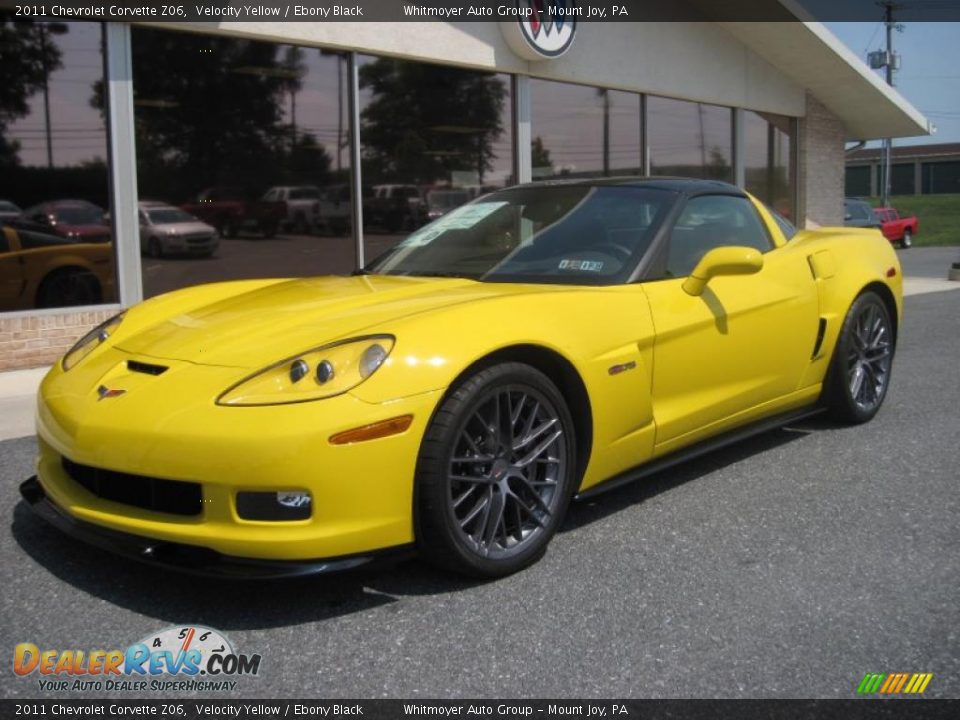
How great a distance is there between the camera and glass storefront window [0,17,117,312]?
Answer: 738 centimetres

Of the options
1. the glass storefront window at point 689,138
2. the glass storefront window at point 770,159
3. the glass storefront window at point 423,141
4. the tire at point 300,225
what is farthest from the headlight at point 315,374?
the glass storefront window at point 770,159

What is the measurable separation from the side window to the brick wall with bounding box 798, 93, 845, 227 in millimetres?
13669

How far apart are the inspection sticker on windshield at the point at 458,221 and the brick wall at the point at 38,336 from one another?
3.99 meters

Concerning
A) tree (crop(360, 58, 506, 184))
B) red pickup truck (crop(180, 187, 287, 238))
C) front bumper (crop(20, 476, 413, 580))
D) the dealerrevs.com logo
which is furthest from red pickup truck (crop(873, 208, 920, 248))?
the dealerrevs.com logo

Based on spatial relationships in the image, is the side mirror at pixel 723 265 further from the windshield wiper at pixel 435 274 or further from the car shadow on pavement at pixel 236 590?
the car shadow on pavement at pixel 236 590

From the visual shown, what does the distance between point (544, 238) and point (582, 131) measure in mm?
8987

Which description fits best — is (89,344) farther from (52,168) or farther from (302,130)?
(302,130)

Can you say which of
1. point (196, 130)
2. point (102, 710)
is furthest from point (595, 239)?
point (196, 130)

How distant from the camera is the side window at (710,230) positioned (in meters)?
4.04

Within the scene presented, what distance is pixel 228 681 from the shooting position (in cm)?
247

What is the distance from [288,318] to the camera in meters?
3.30

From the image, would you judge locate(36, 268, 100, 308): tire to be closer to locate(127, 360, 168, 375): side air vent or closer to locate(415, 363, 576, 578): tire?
locate(127, 360, 168, 375): side air vent

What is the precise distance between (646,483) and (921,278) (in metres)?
14.1

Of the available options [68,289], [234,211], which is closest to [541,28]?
[234,211]
